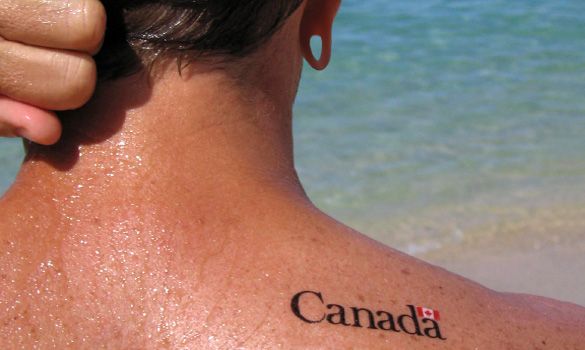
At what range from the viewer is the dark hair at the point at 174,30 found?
1.35 metres

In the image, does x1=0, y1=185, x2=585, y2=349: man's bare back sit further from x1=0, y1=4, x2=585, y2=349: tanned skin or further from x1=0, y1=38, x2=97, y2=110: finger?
x1=0, y1=38, x2=97, y2=110: finger

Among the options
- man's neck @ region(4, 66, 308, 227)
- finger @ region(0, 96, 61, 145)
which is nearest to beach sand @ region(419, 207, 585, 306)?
man's neck @ region(4, 66, 308, 227)

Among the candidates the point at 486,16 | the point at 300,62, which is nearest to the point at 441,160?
the point at 486,16

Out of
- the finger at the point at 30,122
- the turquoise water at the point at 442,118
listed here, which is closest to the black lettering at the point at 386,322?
the finger at the point at 30,122

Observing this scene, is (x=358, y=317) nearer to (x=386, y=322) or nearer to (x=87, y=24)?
(x=386, y=322)

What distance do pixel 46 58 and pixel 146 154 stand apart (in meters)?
0.21

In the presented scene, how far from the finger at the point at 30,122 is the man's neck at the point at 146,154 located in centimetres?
6

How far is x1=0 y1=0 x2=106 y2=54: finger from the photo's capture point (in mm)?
1308

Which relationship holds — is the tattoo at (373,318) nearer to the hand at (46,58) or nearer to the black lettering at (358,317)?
the black lettering at (358,317)

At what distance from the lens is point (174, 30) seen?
1.36m

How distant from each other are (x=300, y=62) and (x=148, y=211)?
0.48m

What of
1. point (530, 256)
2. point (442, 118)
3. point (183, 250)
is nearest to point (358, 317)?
point (183, 250)

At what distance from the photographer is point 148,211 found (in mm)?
1406

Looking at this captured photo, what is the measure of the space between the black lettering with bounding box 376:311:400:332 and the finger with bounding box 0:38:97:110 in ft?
1.89
